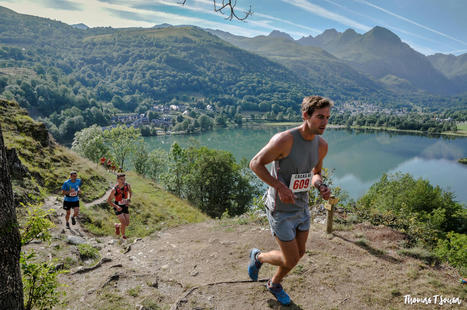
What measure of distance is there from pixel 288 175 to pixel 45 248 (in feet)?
17.1

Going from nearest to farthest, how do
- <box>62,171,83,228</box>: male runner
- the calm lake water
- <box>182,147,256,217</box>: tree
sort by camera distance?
<box>62,171,83,228</box>: male runner < <box>182,147,256,217</box>: tree < the calm lake water

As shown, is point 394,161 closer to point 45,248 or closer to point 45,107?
point 45,248

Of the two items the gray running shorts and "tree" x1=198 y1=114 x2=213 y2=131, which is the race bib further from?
"tree" x1=198 y1=114 x2=213 y2=131

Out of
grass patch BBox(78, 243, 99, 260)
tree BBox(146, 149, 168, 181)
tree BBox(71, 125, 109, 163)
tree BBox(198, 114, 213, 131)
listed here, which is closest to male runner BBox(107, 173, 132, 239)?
grass patch BBox(78, 243, 99, 260)

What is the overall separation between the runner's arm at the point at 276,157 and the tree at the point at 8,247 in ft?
7.74

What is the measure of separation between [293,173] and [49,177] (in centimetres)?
1207

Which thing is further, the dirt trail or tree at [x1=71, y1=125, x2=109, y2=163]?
tree at [x1=71, y1=125, x2=109, y2=163]

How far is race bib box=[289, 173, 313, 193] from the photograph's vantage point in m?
3.31

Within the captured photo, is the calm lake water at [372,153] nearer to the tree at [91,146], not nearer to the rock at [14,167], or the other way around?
the tree at [91,146]

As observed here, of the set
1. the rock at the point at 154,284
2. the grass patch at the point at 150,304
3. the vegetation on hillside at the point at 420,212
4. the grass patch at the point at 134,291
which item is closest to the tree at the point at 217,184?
the vegetation on hillside at the point at 420,212

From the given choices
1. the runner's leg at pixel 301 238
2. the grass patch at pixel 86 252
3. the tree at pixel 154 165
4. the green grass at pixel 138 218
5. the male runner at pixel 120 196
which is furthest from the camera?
the tree at pixel 154 165

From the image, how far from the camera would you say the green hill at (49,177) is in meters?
9.47

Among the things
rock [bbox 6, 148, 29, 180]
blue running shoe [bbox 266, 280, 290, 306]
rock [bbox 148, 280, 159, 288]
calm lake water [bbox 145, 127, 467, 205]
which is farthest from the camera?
calm lake water [bbox 145, 127, 467, 205]

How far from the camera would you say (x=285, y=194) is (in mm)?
3105
